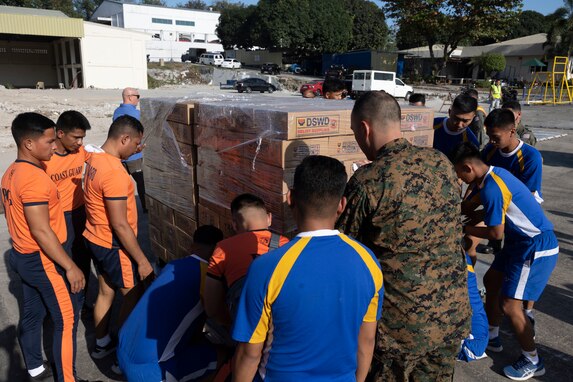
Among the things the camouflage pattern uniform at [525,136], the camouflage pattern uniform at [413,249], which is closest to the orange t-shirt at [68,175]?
the camouflage pattern uniform at [413,249]

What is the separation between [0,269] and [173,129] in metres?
2.78

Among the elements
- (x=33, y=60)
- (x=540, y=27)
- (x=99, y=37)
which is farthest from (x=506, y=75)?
(x=33, y=60)

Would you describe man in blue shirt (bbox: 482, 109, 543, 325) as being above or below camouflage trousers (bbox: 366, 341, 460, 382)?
above

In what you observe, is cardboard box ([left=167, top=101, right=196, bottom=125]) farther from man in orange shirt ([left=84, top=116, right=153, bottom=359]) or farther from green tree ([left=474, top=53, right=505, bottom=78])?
green tree ([left=474, top=53, right=505, bottom=78])

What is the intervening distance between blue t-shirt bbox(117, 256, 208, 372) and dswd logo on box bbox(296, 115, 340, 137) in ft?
3.51

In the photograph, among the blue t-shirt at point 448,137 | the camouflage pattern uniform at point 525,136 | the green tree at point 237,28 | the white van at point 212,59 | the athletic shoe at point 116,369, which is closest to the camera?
the athletic shoe at point 116,369

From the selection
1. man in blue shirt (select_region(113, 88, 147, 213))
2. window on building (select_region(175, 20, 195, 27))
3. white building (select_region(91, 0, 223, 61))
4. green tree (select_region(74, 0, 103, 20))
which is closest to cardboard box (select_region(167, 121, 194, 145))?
man in blue shirt (select_region(113, 88, 147, 213))

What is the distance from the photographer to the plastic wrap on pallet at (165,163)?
3.89 metres

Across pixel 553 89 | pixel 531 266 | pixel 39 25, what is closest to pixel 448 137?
pixel 531 266

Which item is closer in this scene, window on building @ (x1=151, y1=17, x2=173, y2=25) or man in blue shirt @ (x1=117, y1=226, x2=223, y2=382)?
man in blue shirt @ (x1=117, y1=226, x2=223, y2=382)

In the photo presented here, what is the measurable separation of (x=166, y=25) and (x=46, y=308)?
69.3 meters

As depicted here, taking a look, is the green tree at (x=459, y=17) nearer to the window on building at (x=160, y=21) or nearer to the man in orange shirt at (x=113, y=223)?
the window on building at (x=160, y=21)

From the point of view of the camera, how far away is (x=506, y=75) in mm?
50438

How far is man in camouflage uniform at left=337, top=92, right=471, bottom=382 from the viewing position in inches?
75.4
